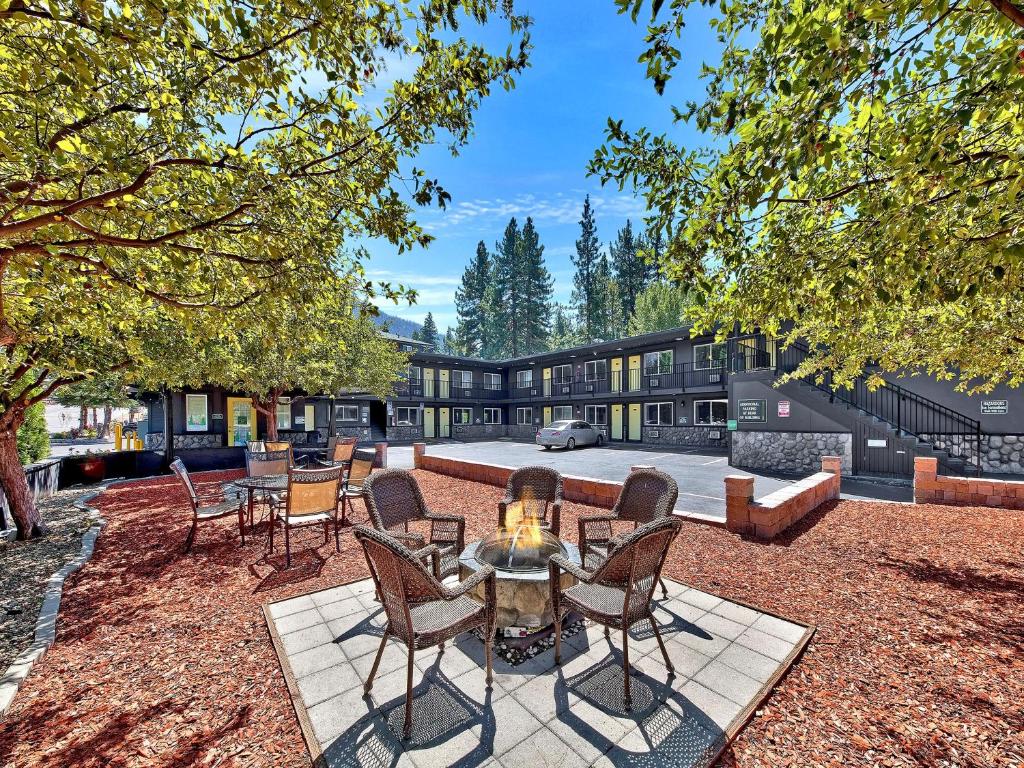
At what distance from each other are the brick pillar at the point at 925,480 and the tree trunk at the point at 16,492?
14.8 metres

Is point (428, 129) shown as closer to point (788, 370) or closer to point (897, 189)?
point (897, 189)

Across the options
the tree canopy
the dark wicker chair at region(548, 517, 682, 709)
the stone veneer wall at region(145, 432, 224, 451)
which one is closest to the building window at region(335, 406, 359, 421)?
the stone veneer wall at region(145, 432, 224, 451)

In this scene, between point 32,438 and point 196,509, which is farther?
point 32,438

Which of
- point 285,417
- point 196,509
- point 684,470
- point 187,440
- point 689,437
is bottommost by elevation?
point 684,470

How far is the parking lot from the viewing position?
329 inches

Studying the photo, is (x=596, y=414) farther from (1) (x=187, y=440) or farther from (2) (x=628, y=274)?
(1) (x=187, y=440)

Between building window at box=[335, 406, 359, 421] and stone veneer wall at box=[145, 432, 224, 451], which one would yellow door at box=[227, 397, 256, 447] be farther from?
building window at box=[335, 406, 359, 421]

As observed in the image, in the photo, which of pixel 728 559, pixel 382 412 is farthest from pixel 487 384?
pixel 728 559

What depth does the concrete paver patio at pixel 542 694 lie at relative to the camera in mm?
2250

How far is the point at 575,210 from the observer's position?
41.8 meters

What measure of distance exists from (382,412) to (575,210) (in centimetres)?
2910

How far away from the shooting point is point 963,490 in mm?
7227

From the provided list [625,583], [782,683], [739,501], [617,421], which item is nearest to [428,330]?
[617,421]

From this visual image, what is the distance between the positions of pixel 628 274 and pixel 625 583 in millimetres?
40702
